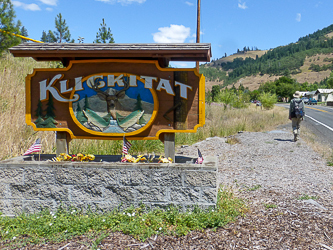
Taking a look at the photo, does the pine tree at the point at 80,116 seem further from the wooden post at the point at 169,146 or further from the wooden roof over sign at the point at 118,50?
the wooden post at the point at 169,146

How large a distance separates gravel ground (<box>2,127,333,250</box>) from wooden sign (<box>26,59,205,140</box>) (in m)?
1.54

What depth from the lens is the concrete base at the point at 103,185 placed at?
3586mm

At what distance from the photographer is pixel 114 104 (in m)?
4.15

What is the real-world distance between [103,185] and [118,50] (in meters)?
1.90

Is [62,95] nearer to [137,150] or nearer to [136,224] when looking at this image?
[136,224]

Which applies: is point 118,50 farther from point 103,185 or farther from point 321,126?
point 321,126

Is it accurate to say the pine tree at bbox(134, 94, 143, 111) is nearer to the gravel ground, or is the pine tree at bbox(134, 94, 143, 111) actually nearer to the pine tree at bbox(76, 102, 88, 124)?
the pine tree at bbox(76, 102, 88, 124)

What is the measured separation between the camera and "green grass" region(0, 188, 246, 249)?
3209 mm

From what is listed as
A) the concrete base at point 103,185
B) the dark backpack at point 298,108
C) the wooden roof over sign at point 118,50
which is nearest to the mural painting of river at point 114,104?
the wooden roof over sign at point 118,50

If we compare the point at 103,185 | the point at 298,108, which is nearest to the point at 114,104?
the point at 103,185

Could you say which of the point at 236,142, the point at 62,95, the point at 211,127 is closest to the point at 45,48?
the point at 62,95

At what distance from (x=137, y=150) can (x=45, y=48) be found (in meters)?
4.07

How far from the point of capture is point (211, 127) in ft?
41.3

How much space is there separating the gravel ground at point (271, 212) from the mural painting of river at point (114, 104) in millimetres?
1610
